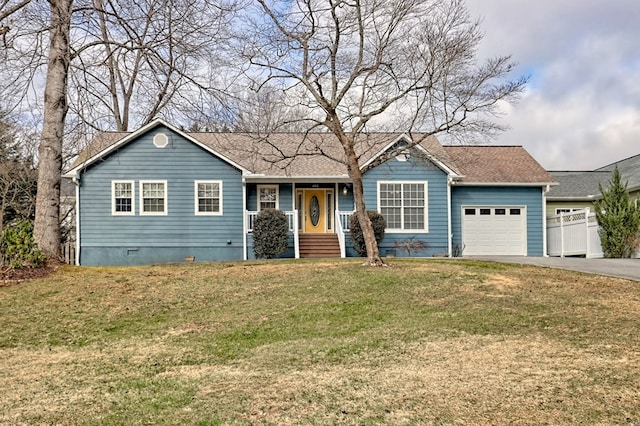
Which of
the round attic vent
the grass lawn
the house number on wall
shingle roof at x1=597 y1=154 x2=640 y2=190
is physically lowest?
the grass lawn

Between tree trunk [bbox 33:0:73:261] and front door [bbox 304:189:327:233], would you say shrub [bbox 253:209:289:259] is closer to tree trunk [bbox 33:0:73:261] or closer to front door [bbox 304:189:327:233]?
front door [bbox 304:189:327:233]

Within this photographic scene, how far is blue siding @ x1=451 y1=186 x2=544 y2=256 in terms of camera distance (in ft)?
75.4

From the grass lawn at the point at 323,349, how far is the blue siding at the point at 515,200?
32.0 feet

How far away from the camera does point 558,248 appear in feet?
76.5

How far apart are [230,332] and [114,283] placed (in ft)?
16.6

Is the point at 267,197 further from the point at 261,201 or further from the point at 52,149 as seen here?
the point at 52,149

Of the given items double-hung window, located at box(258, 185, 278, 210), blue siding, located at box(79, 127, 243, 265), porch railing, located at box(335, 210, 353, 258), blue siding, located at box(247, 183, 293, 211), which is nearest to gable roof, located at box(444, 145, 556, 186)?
porch railing, located at box(335, 210, 353, 258)

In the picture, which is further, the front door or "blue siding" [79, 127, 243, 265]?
the front door

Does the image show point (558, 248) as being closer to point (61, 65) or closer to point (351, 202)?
point (351, 202)

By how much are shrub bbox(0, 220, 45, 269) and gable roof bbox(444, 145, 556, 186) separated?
14796 millimetres

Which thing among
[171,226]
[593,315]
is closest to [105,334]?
[593,315]

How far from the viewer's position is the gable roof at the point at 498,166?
2297cm

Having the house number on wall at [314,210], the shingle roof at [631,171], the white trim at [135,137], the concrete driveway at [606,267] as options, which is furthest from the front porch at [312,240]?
the shingle roof at [631,171]

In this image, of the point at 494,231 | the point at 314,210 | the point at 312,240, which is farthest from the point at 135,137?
the point at 494,231
